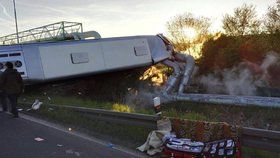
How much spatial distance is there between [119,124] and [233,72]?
78.6ft

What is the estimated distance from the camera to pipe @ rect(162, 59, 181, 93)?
789 inches

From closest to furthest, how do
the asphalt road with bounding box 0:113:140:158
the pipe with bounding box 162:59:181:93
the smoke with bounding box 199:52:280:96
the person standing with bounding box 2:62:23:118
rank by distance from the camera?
1. the asphalt road with bounding box 0:113:140:158
2. the person standing with bounding box 2:62:23:118
3. the pipe with bounding box 162:59:181:93
4. the smoke with bounding box 199:52:280:96

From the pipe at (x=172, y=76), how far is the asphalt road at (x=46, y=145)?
10.4 meters

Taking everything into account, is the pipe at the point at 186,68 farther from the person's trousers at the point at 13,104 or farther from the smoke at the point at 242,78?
the person's trousers at the point at 13,104

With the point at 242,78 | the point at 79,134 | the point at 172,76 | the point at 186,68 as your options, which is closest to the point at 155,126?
the point at 79,134

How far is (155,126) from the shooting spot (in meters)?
8.38

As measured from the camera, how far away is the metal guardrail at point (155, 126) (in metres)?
6.39

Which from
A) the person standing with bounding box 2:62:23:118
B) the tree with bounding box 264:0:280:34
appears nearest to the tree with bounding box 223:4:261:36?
the tree with bounding box 264:0:280:34

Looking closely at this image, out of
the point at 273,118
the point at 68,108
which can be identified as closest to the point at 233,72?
the point at 273,118

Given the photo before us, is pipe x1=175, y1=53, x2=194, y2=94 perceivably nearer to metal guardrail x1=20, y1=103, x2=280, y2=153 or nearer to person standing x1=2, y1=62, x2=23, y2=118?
metal guardrail x1=20, y1=103, x2=280, y2=153

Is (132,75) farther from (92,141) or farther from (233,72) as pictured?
(233,72)

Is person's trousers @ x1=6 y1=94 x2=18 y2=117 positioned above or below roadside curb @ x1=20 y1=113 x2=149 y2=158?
above

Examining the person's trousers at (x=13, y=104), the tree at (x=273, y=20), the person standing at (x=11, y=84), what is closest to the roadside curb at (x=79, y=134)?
the person's trousers at (x=13, y=104)

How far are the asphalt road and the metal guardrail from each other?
985 millimetres
